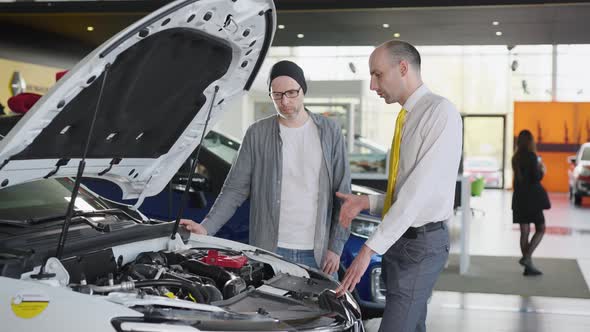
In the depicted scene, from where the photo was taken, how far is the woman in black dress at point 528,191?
811 centimetres

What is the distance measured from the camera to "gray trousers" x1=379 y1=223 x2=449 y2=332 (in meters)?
2.87

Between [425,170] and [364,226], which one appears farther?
[364,226]

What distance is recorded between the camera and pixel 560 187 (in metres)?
17.9

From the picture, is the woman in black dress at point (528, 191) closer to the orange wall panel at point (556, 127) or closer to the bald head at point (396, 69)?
the orange wall panel at point (556, 127)

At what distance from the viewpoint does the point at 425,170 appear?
2746 mm

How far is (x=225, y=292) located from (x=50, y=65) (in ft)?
25.3

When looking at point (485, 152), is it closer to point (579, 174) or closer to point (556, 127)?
point (579, 174)

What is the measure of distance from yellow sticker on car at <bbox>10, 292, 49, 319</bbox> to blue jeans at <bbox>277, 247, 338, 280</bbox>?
1.53 meters

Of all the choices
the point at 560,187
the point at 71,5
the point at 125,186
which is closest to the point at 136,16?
the point at 71,5

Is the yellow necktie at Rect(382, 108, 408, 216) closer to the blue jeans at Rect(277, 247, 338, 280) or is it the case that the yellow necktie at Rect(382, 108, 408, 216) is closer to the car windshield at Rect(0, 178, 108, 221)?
the blue jeans at Rect(277, 247, 338, 280)

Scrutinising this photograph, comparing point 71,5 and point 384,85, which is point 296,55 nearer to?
point 71,5

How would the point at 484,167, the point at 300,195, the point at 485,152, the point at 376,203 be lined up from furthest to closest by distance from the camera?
the point at 484,167 < the point at 485,152 < the point at 300,195 < the point at 376,203

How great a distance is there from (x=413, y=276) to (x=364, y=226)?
2.40m

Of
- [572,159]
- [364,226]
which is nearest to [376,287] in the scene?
[364,226]
